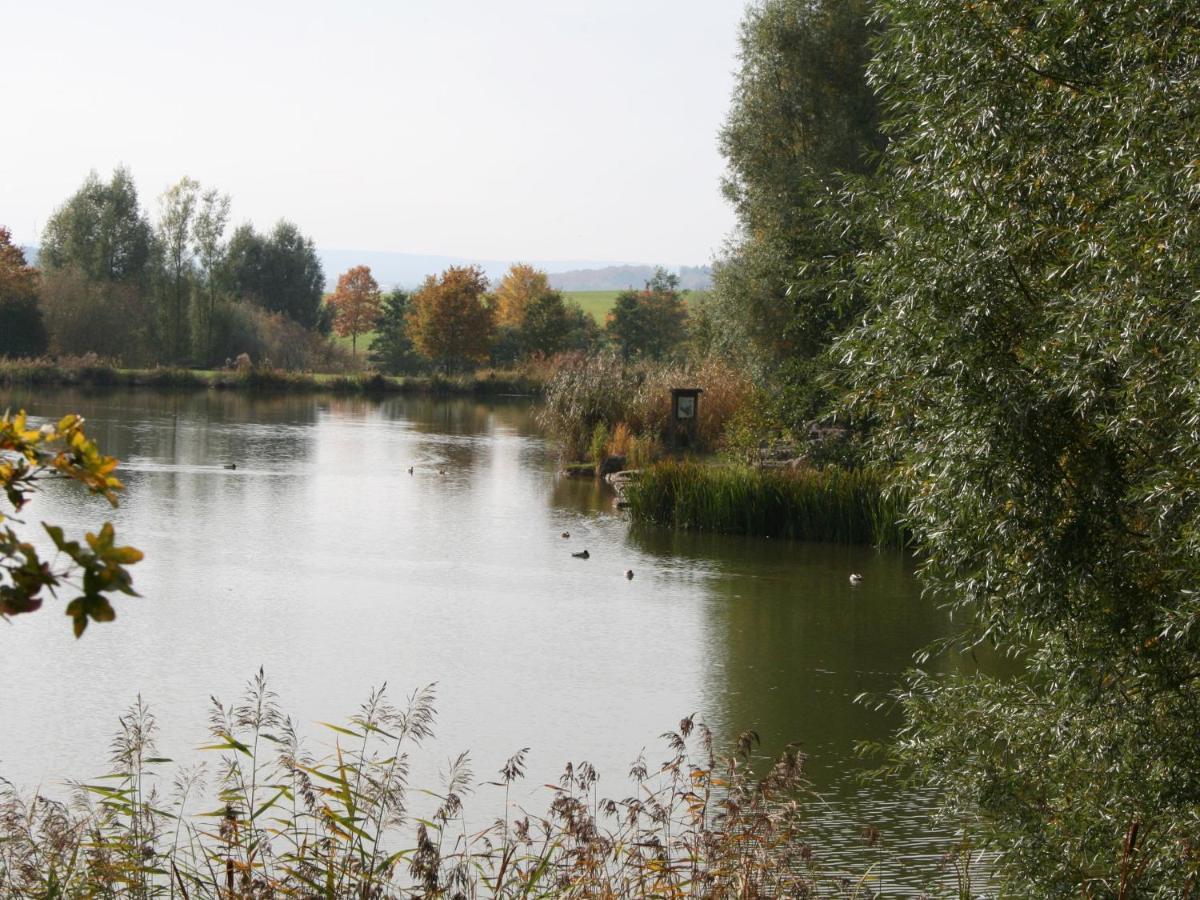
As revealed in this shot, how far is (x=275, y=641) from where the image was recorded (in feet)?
34.7

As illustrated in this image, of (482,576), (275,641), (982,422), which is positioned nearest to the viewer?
(982,422)

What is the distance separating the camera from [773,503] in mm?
16766

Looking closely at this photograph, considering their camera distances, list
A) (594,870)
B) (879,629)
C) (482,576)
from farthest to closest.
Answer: (482,576)
(879,629)
(594,870)

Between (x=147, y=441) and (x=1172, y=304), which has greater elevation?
(x=1172, y=304)

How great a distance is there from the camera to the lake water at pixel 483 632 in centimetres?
800

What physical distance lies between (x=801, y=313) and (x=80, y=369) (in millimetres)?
31605

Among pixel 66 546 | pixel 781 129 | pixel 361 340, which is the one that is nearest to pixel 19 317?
pixel 361 340

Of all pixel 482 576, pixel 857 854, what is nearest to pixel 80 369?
pixel 482 576

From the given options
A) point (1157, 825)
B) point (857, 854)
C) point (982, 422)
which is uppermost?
point (982, 422)

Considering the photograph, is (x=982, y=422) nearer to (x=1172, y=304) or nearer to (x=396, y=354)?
(x=1172, y=304)

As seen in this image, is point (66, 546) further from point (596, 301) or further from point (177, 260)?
point (596, 301)

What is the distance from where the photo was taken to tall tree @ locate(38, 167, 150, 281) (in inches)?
2079

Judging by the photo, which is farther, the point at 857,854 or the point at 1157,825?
the point at 857,854

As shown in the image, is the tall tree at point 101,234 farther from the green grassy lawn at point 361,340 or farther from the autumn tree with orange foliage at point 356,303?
the green grassy lawn at point 361,340
